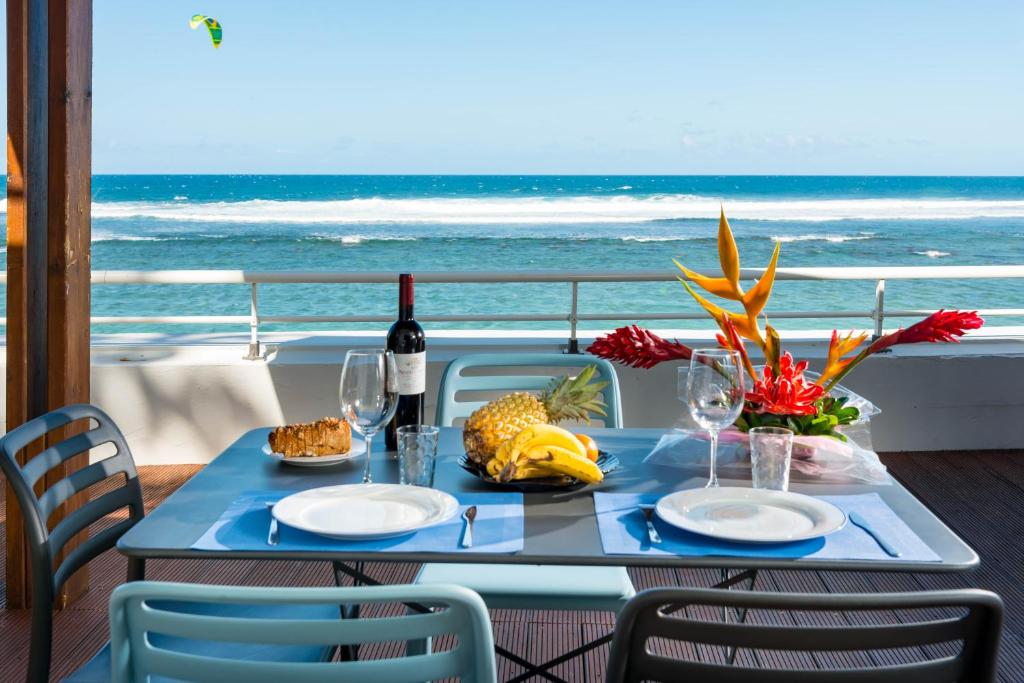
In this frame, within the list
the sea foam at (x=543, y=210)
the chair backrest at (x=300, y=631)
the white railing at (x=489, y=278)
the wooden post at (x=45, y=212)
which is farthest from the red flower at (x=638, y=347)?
the sea foam at (x=543, y=210)

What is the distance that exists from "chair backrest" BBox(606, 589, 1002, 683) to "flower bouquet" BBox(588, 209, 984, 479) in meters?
0.66

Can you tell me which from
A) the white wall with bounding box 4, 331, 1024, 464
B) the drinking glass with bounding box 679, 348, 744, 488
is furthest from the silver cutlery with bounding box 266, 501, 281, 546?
the white wall with bounding box 4, 331, 1024, 464

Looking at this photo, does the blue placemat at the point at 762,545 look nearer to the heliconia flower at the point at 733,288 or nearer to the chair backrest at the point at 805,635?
the chair backrest at the point at 805,635

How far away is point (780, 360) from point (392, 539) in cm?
80

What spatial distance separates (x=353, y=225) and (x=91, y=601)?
67.9 ft

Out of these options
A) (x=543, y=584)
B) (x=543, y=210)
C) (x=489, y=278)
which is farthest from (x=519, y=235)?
(x=543, y=584)

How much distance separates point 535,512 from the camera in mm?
1562

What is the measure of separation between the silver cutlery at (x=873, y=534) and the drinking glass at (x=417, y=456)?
68 cm

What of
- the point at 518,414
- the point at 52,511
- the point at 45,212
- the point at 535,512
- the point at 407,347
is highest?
the point at 45,212

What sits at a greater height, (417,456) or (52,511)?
(417,456)

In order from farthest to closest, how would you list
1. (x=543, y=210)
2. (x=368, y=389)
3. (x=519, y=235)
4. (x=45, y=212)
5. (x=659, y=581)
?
(x=543, y=210)
(x=519, y=235)
(x=659, y=581)
(x=45, y=212)
(x=368, y=389)

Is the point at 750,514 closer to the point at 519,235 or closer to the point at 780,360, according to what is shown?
the point at 780,360

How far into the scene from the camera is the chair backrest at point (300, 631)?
40.8 inches

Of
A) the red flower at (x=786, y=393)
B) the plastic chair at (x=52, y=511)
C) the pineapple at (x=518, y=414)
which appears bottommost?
the plastic chair at (x=52, y=511)
